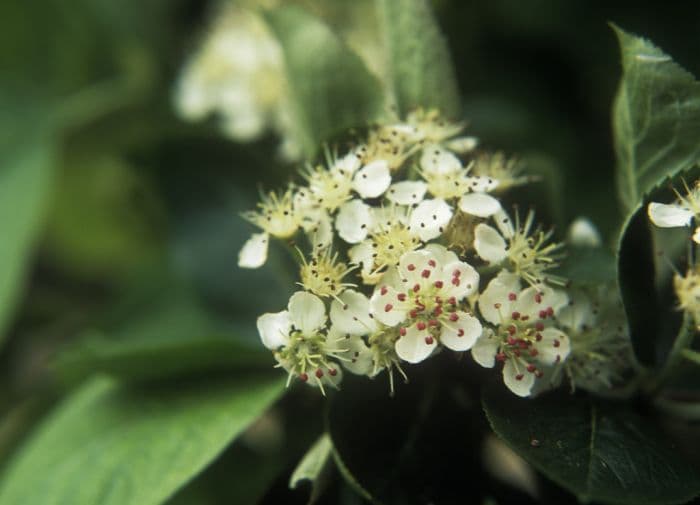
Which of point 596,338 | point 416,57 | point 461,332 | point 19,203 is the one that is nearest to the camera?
point 461,332

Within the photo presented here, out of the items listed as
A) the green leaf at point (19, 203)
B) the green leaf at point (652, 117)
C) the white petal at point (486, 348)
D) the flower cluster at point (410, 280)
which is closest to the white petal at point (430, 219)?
the flower cluster at point (410, 280)

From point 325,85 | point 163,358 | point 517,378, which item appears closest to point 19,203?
point 163,358

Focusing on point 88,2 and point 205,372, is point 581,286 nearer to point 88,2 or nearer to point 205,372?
point 205,372

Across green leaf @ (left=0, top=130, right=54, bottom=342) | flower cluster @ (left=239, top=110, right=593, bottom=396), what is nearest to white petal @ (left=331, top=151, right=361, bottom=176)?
flower cluster @ (left=239, top=110, right=593, bottom=396)

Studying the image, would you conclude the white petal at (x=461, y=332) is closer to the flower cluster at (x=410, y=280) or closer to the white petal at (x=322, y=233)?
the flower cluster at (x=410, y=280)

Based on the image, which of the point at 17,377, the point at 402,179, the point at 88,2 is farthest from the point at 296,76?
the point at 17,377

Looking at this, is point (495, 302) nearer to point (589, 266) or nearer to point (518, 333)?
point (518, 333)

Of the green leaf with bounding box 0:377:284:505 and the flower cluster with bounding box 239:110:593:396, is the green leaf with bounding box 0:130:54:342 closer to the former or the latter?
the green leaf with bounding box 0:377:284:505
